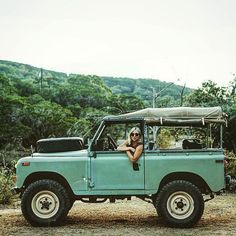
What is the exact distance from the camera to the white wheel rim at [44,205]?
8.70 metres

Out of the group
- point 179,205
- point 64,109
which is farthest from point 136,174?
point 64,109

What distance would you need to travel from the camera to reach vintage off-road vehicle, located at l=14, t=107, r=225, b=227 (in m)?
8.48

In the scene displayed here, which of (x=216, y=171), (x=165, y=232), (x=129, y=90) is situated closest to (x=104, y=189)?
(x=165, y=232)

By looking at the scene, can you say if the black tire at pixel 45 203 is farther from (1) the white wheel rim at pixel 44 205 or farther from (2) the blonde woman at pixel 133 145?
(2) the blonde woman at pixel 133 145

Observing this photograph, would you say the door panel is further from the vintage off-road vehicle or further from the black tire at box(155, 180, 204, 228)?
the black tire at box(155, 180, 204, 228)

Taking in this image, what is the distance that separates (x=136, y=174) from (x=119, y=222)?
1.32 meters

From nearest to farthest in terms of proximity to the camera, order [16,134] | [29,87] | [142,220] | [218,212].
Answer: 1. [142,220]
2. [218,212]
3. [16,134]
4. [29,87]

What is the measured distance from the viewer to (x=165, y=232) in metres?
8.08

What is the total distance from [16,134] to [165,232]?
1266 inches

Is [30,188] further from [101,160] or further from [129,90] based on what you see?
[129,90]

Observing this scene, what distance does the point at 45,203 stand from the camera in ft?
28.6

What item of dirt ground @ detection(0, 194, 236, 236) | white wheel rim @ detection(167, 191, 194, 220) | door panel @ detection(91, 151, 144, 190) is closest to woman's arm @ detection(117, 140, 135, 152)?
door panel @ detection(91, 151, 144, 190)

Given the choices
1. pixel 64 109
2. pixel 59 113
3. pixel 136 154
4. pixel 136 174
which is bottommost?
pixel 136 174

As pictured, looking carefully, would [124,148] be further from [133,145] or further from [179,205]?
[179,205]
